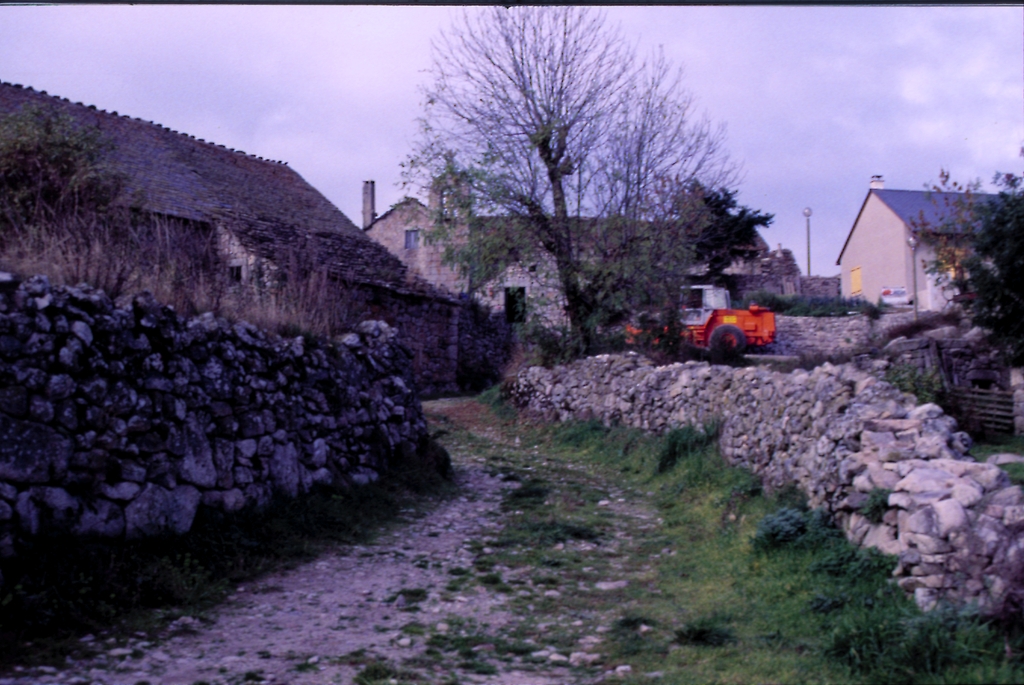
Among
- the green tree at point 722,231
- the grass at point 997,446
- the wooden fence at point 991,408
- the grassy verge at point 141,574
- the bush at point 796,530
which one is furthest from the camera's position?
the green tree at point 722,231

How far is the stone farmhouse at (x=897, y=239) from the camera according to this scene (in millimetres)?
22250

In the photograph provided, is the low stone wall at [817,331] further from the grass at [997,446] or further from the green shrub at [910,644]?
the green shrub at [910,644]

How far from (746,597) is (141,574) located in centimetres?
408

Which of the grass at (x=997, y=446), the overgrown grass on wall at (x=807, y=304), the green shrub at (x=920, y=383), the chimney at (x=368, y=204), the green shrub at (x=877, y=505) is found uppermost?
the chimney at (x=368, y=204)

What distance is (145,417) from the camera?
5855 mm

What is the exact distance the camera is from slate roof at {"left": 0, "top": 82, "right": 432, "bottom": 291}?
1698cm

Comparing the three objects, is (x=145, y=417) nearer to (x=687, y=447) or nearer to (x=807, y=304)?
(x=687, y=447)

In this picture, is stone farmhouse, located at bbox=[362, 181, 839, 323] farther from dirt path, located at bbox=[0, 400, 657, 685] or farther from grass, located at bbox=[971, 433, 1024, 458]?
dirt path, located at bbox=[0, 400, 657, 685]

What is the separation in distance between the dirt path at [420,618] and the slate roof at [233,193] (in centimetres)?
1064

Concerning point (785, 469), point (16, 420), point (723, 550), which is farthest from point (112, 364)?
point (785, 469)

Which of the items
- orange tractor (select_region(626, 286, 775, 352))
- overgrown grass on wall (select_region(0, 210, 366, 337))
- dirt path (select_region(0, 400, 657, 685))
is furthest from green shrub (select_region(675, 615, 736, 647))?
orange tractor (select_region(626, 286, 775, 352))

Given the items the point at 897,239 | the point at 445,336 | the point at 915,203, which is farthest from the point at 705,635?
the point at 915,203

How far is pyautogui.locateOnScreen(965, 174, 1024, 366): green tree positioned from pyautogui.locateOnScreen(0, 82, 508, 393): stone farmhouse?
1131 centimetres

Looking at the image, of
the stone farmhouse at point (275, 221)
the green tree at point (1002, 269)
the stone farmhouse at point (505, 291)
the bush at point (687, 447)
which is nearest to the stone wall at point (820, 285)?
the stone farmhouse at point (505, 291)
